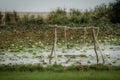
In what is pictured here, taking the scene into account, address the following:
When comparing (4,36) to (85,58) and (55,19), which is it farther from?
(85,58)

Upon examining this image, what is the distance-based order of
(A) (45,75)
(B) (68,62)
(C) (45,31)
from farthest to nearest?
(C) (45,31) < (B) (68,62) < (A) (45,75)

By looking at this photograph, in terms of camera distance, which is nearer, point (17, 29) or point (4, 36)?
point (4, 36)

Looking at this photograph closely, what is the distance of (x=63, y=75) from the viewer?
1134 cm

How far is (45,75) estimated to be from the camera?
1138cm

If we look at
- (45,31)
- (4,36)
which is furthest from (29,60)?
(45,31)

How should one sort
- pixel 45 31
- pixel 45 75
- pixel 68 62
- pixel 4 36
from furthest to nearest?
pixel 45 31
pixel 4 36
pixel 68 62
pixel 45 75

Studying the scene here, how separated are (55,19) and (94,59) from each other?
20147 mm

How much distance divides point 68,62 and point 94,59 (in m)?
1.75

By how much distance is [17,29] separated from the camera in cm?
3259

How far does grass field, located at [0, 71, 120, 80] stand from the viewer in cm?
1083

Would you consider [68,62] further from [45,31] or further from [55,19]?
[55,19]

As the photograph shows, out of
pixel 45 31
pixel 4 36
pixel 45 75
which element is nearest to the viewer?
pixel 45 75

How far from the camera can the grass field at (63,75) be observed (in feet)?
35.5

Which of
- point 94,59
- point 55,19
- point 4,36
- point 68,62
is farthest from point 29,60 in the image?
point 55,19
